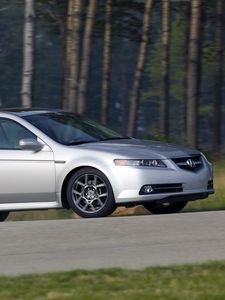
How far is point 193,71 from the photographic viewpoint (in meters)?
28.7

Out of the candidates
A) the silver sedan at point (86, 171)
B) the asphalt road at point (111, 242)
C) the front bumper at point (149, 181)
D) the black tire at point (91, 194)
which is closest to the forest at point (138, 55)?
the silver sedan at point (86, 171)

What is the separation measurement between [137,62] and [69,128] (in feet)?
104

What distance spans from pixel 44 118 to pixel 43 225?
7.81 feet

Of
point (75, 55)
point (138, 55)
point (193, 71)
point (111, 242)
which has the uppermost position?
point (75, 55)

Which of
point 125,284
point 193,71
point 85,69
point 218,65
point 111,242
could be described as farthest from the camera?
point 218,65

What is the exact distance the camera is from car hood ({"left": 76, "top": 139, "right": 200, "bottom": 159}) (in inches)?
533

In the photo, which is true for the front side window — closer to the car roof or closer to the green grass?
the car roof

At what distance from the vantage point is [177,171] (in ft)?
44.5

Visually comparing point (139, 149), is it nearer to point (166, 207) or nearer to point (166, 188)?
point (166, 188)

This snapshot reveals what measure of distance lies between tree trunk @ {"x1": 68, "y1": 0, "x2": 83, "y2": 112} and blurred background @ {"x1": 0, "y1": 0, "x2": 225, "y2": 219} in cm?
2

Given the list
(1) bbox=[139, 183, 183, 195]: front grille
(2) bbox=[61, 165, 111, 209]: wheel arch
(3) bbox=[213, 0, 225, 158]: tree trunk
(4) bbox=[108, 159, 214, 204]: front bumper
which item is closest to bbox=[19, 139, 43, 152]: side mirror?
(2) bbox=[61, 165, 111, 209]: wheel arch

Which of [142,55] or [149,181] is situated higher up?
[142,55]

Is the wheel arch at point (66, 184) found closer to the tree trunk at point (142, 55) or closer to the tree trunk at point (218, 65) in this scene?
the tree trunk at point (142, 55)

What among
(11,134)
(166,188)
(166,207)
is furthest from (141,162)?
(11,134)
